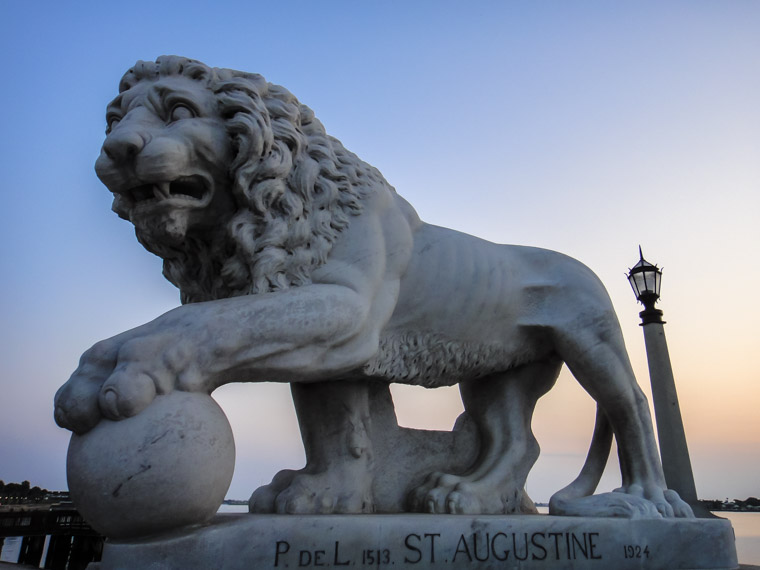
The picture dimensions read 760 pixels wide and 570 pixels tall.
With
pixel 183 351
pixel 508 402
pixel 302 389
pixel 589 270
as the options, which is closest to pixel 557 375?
pixel 508 402

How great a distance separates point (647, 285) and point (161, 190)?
6.66 metres

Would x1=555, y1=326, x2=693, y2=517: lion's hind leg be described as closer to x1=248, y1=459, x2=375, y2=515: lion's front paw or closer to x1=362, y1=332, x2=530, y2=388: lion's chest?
x1=362, y1=332, x2=530, y2=388: lion's chest

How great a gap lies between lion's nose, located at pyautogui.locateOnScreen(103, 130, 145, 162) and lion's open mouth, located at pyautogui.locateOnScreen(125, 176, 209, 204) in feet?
0.42

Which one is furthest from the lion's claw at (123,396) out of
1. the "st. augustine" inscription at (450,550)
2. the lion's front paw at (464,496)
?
the lion's front paw at (464,496)

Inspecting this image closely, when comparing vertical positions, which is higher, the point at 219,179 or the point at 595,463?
the point at 219,179

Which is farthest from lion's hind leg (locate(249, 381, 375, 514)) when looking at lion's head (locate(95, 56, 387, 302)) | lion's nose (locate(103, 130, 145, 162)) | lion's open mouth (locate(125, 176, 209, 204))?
lion's nose (locate(103, 130, 145, 162))

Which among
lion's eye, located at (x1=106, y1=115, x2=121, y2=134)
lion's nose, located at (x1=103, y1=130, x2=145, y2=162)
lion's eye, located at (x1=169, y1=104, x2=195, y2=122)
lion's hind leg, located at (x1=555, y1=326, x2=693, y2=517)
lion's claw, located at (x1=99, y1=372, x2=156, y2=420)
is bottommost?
lion's claw, located at (x1=99, y1=372, x2=156, y2=420)

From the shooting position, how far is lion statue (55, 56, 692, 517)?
1.99 metres

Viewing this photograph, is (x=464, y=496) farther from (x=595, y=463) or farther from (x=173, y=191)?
(x=173, y=191)

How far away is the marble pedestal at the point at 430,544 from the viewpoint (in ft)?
5.62

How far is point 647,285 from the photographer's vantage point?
7.51 meters

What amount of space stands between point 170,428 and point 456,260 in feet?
4.81

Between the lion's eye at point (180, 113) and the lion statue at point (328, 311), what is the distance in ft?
0.04

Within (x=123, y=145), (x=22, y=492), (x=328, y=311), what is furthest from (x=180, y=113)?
(x=22, y=492)
